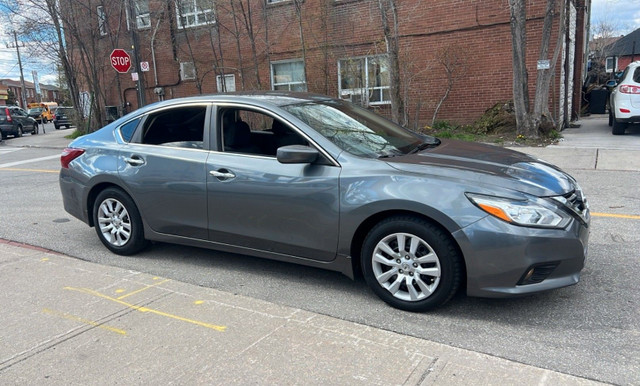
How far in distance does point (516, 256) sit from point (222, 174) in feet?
8.06

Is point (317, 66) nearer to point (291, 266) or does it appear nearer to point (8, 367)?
point (291, 266)

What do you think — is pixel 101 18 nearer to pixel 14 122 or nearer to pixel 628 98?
pixel 14 122

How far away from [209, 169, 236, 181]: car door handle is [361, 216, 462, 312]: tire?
1346mm

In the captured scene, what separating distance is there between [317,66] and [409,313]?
536 inches

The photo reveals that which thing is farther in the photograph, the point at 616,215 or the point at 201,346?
the point at 616,215

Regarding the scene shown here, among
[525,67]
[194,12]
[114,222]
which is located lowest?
[114,222]

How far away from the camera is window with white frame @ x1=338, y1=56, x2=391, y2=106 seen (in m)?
15.3

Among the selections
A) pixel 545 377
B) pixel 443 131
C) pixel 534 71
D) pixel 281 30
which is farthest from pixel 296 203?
pixel 281 30

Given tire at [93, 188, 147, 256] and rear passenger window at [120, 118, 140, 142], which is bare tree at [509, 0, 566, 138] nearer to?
rear passenger window at [120, 118, 140, 142]

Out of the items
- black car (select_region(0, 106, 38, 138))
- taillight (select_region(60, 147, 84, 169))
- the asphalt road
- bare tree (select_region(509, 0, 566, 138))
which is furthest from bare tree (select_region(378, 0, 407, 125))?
black car (select_region(0, 106, 38, 138))

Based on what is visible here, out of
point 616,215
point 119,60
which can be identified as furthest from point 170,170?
point 119,60

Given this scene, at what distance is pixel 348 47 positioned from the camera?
52.2 ft

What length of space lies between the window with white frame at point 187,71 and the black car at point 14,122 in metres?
11.1

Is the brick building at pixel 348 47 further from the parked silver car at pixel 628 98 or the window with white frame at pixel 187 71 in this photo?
the parked silver car at pixel 628 98
